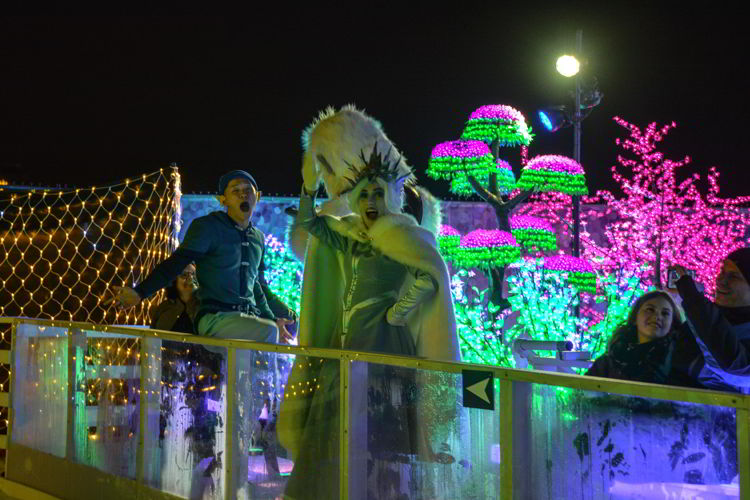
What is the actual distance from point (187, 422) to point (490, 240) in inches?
275

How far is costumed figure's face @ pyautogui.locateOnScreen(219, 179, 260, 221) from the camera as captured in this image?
426 centimetres

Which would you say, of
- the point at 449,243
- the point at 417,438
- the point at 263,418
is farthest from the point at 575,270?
the point at 417,438

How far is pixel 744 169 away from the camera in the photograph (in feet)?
65.5

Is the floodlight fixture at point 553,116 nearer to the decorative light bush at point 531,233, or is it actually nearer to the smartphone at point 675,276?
the decorative light bush at point 531,233

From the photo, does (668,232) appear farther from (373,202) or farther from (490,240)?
(373,202)

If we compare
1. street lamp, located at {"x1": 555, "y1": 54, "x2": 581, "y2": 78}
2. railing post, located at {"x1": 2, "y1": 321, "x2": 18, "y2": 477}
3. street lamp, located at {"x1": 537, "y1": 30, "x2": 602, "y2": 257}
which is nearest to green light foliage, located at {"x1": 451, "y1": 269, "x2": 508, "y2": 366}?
street lamp, located at {"x1": 537, "y1": 30, "x2": 602, "y2": 257}

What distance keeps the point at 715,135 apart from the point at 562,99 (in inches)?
397

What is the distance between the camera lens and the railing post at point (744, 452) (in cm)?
183

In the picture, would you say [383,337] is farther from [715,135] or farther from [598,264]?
[715,135]

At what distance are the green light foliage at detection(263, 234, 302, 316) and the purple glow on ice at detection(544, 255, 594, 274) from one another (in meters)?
2.87

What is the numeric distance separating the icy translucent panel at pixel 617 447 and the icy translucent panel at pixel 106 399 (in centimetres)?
200

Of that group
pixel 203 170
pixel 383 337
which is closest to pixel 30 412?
pixel 383 337

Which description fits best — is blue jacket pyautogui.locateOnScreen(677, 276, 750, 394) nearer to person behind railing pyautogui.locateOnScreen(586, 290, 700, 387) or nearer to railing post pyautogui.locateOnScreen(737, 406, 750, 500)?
person behind railing pyautogui.locateOnScreen(586, 290, 700, 387)

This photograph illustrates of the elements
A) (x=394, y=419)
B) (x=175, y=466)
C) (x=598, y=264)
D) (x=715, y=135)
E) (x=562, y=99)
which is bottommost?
(x=175, y=466)
